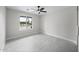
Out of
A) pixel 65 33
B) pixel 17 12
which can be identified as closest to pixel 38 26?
pixel 17 12

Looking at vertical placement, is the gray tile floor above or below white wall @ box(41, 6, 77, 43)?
below

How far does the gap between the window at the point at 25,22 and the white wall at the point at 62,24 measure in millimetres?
1622

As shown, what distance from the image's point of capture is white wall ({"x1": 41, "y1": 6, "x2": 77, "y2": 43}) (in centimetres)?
325

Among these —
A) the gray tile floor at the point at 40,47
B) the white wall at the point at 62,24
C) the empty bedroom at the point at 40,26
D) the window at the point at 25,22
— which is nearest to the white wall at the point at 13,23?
the empty bedroom at the point at 40,26

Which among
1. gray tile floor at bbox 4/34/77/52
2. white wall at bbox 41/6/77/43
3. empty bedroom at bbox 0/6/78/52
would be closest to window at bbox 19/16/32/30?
empty bedroom at bbox 0/6/78/52

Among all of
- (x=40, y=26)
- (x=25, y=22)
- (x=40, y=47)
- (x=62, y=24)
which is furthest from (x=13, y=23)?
(x=62, y=24)

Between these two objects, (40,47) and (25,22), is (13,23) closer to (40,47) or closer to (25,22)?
(25,22)

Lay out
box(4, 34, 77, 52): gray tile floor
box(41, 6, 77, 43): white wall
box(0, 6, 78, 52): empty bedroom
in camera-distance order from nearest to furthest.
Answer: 1. box(4, 34, 77, 52): gray tile floor
2. box(0, 6, 78, 52): empty bedroom
3. box(41, 6, 77, 43): white wall

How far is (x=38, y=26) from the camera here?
623 cm

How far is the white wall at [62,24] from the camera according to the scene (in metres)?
3.25

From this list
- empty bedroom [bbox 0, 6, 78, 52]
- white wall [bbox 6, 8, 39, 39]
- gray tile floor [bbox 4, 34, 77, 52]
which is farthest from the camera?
white wall [bbox 6, 8, 39, 39]

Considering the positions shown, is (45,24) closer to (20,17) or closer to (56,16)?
(56,16)

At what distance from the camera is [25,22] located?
4949 mm

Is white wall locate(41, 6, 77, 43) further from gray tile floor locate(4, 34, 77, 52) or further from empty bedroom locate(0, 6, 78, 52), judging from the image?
gray tile floor locate(4, 34, 77, 52)
